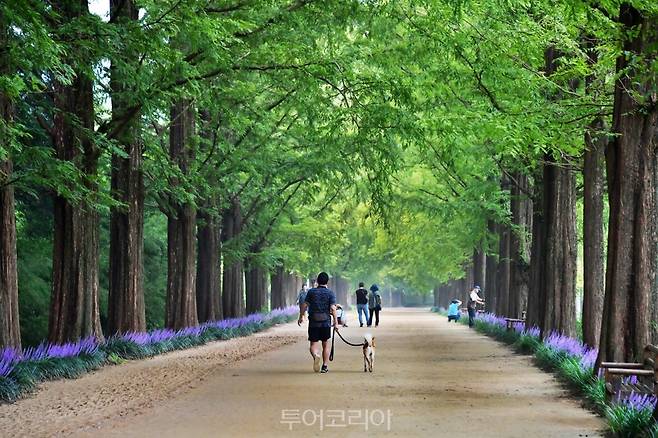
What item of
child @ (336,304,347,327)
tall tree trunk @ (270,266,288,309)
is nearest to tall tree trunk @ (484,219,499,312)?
child @ (336,304,347,327)

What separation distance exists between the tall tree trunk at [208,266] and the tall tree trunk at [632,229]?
1835 cm

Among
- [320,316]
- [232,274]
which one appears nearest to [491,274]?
[232,274]

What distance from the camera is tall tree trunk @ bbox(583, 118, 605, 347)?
59.1 feet

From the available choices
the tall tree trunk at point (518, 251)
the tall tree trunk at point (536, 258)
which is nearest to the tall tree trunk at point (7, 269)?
the tall tree trunk at point (536, 258)

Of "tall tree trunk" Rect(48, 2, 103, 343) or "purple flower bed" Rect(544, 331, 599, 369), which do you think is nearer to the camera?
"purple flower bed" Rect(544, 331, 599, 369)

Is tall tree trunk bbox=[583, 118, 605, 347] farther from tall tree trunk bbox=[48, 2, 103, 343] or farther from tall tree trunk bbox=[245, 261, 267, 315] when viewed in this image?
tall tree trunk bbox=[245, 261, 267, 315]

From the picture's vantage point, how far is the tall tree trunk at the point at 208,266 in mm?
30531

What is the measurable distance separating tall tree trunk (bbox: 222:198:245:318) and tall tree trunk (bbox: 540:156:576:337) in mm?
16427

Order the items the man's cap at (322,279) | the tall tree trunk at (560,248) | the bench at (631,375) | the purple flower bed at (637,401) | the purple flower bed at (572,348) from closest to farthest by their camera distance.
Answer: the purple flower bed at (637,401)
the bench at (631,375)
the purple flower bed at (572,348)
the man's cap at (322,279)
the tall tree trunk at (560,248)

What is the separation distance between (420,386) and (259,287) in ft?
92.7

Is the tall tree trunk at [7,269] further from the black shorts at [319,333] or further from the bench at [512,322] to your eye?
the bench at [512,322]

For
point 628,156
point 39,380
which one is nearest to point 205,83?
point 39,380

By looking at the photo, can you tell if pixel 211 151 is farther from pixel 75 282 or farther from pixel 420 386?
pixel 420 386

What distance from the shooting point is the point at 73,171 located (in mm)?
14180
